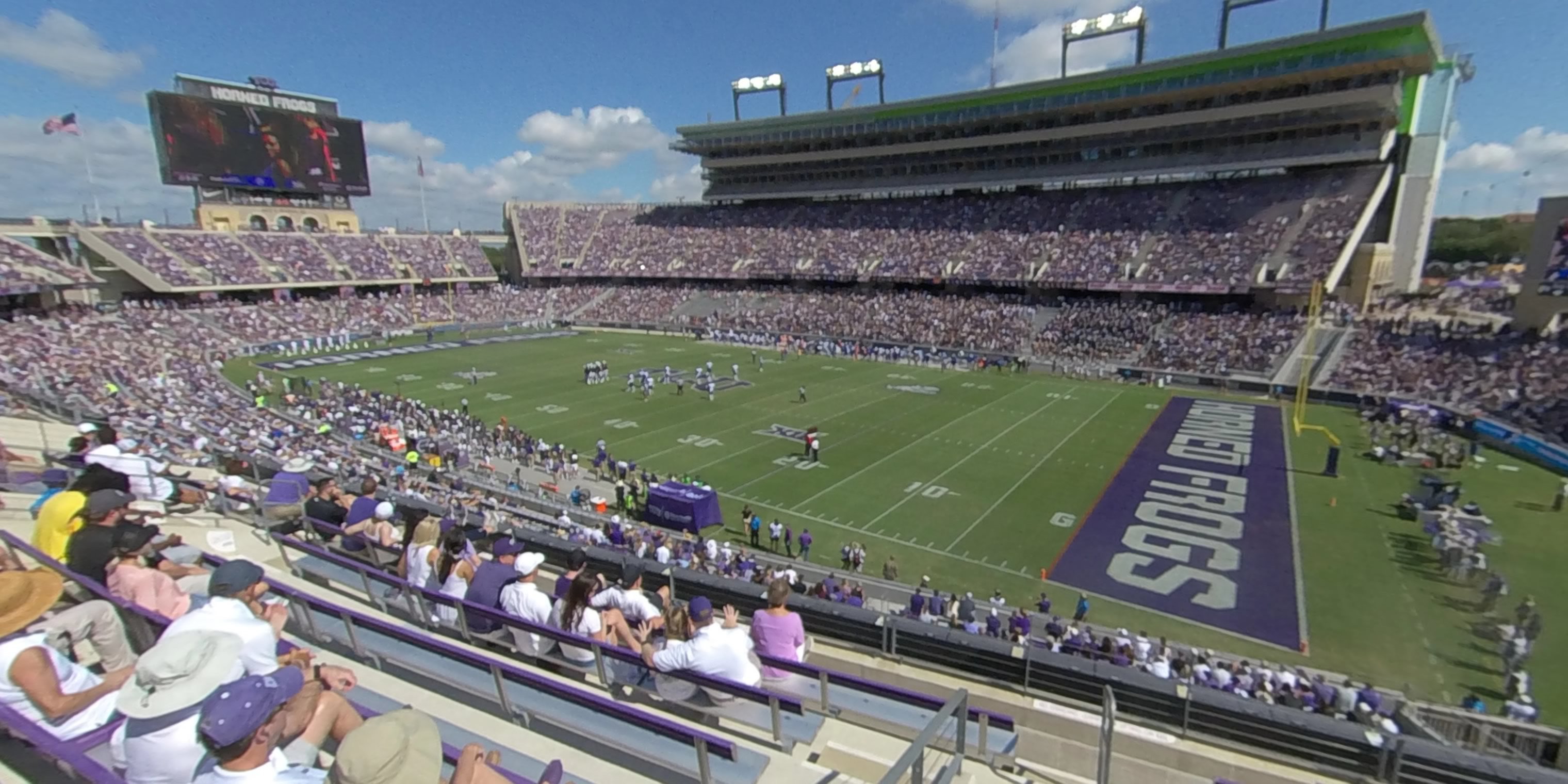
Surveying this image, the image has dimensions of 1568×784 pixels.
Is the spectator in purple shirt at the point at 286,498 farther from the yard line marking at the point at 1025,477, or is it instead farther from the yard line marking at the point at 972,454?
the yard line marking at the point at 1025,477

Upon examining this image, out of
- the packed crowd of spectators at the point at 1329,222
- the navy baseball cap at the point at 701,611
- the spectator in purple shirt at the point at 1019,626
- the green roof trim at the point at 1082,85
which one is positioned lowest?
the spectator in purple shirt at the point at 1019,626

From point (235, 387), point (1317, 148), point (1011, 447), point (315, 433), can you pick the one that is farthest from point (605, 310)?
point (1317, 148)

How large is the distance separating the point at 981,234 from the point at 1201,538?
41.7 m

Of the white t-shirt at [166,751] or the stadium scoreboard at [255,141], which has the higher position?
the stadium scoreboard at [255,141]

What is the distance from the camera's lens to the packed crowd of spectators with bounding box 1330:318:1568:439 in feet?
83.2

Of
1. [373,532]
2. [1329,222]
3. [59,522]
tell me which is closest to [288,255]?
[373,532]

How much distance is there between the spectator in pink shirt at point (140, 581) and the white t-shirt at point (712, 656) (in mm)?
3286

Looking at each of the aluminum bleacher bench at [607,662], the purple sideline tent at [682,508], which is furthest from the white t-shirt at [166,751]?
the purple sideline tent at [682,508]

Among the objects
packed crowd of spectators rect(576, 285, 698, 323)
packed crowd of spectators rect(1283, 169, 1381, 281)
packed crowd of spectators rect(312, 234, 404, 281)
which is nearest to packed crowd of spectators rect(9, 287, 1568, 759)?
packed crowd of spectators rect(1283, 169, 1381, 281)

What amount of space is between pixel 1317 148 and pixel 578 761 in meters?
57.2

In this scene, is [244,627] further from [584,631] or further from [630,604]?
[630,604]

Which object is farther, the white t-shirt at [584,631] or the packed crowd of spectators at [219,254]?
the packed crowd of spectators at [219,254]

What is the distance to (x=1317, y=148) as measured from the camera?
45.6 metres

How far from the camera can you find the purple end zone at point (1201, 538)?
14.9m
